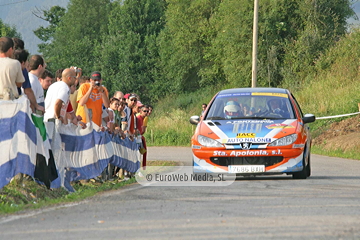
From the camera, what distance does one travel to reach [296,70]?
156 ft

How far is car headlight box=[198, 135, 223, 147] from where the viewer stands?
1310 centimetres

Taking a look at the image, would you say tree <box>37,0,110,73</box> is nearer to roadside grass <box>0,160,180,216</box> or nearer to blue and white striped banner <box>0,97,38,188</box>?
roadside grass <box>0,160,180,216</box>

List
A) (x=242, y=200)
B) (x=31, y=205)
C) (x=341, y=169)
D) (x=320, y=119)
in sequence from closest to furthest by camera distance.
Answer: (x=31, y=205), (x=242, y=200), (x=341, y=169), (x=320, y=119)

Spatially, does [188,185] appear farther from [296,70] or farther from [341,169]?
[296,70]

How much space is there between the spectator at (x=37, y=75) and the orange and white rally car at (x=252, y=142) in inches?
113

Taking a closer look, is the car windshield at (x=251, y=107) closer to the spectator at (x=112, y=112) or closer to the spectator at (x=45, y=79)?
the spectator at (x=112, y=112)

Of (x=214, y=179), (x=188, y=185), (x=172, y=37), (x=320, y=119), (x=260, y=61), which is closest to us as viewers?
(x=188, y=185)

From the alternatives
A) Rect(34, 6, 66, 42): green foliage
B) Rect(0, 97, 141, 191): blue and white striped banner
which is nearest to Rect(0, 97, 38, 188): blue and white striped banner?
Rect(0, 97, 141, 191): blue and white striped banner

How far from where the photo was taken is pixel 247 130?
42.9ft

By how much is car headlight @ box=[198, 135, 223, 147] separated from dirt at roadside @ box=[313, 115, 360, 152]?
1449cm

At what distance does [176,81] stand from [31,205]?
214 ft

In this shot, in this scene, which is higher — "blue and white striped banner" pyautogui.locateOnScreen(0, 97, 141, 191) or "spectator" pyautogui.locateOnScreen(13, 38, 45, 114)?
"spectator" pyautogui.locateOnScreen(13, 38, 45, 114)

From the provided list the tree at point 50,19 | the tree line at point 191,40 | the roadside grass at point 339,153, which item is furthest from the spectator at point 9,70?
the tree at point 50,19

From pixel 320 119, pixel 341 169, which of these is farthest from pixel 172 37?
pixel 341 169
